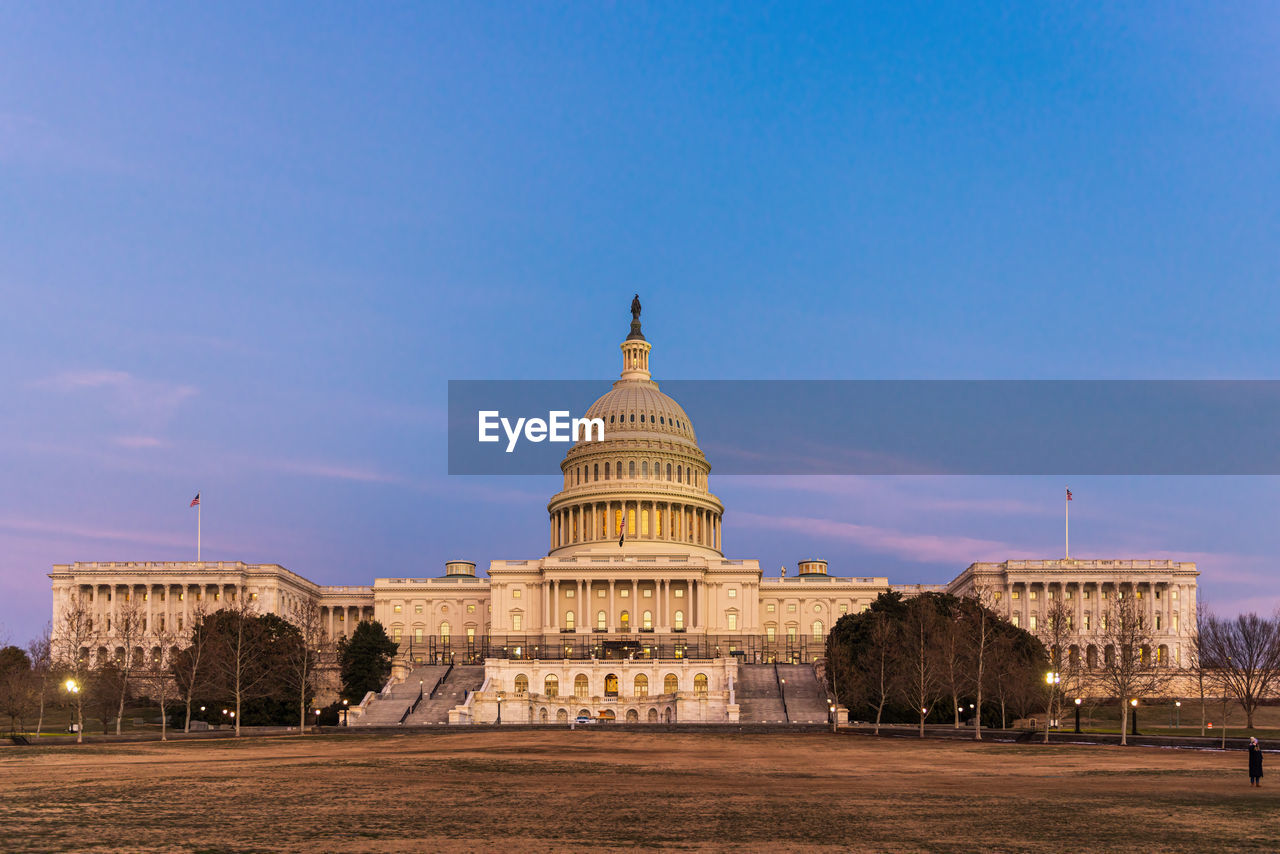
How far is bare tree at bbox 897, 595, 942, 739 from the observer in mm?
90750

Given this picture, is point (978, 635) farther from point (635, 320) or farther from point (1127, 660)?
point (635, 320)

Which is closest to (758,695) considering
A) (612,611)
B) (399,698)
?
(399,698)

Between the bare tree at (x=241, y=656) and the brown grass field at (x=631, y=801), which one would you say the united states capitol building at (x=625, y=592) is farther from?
the brown grass field at (x=631, y=801)

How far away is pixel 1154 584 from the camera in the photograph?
15750 centimetres

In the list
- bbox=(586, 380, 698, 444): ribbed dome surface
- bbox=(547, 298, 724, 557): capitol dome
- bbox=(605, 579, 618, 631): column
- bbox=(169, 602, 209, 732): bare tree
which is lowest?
bbox=(169, 602, 209, 732): bare tree

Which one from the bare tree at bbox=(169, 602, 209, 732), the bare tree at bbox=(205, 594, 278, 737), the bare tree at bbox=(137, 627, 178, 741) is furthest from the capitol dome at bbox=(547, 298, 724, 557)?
the bare tree at bbox=(169, 602, 209, 732)

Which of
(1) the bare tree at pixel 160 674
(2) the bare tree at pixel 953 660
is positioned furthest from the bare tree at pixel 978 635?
(1) the bare tree at pixel 160 674

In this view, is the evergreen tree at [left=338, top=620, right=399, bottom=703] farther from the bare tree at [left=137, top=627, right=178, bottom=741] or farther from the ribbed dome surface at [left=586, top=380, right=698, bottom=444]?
the ribbed dome surface at [left=586, top=380, right=698, bottom=444]

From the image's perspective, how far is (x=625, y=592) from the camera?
159750 millimetres

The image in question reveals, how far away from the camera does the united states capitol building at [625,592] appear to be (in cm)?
14133

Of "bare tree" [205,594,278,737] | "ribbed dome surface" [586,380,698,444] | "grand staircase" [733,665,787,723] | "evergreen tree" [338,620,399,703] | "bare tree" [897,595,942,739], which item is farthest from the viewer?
"ribbed dome surface" [586,380,698,444]

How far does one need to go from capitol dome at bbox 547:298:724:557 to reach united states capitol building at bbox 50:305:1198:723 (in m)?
0.24

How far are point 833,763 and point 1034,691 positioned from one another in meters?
45.4

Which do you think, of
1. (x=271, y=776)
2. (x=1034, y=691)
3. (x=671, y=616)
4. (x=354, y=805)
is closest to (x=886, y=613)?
(x=1034, y=691)
